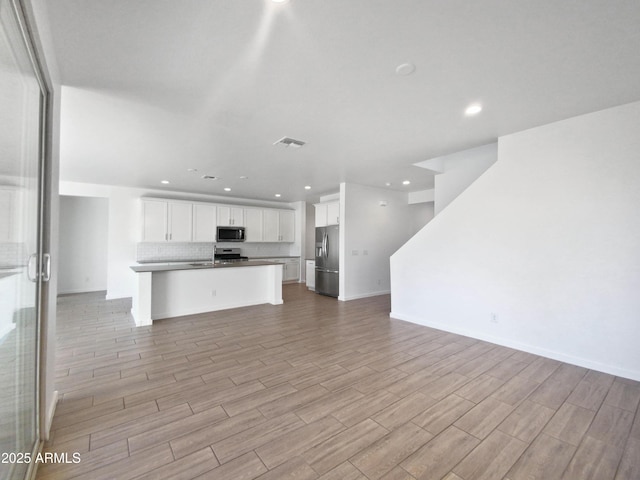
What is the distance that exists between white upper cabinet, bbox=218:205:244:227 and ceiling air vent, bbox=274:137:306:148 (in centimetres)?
439

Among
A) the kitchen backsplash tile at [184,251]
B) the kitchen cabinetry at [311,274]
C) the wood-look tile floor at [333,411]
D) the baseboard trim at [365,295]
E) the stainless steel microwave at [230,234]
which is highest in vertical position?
the stainless steel microwave at [230,234]

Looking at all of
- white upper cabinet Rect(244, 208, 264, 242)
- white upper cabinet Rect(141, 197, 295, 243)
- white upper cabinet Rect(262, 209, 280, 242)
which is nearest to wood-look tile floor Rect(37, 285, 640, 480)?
white upper cabinet Rect(141, 197, 295, 243)

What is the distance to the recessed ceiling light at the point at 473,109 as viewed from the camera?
8.89 ft

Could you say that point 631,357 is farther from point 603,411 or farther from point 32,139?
point 32,139

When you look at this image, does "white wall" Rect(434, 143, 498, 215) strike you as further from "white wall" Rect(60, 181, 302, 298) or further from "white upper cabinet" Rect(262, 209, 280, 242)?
"white wall" Rect(60, 181, 302, 298)

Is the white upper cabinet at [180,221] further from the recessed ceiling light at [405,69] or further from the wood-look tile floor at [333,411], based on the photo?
the recessed ceiling light at [405,69]

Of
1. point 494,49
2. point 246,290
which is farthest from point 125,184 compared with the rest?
point 494,49

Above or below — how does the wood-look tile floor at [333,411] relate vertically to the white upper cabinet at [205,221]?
below

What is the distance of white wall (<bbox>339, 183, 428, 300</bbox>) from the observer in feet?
20.3

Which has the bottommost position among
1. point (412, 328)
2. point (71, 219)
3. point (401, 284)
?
point (412, 328)

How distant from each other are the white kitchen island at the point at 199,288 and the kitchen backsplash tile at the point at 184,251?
6.49 ft

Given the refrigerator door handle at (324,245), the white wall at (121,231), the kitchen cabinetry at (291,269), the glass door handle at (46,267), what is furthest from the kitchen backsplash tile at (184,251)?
the glass door handle at (46,267)

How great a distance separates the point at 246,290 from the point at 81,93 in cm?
401

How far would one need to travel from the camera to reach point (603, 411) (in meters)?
2.15
